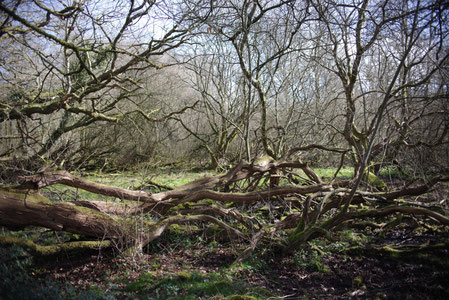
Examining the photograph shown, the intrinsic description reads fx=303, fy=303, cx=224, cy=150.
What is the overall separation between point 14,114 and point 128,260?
5.67 metres

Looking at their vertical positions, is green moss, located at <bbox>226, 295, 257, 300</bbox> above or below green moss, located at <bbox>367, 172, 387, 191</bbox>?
below

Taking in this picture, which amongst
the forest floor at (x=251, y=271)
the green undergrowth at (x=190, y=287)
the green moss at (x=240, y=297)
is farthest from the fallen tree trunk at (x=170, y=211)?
the green moss at (x=240, y=297)

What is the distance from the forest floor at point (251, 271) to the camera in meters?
3.42

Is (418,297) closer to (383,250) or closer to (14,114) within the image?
(383,250)

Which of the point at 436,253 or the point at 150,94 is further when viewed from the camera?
the point at 150,94

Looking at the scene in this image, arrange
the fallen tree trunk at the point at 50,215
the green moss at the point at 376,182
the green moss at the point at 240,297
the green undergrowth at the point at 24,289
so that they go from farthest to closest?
the green moss at the point at 376,182 < the fallen tree trunk at the point at 50,215 < the green moss at the point at 240,297 < the green undergrowth at the point at 24,289

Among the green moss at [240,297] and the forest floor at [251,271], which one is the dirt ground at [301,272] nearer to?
the forest floor at [251,271]

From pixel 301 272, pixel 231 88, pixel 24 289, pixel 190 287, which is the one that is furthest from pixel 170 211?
pixel 231 88

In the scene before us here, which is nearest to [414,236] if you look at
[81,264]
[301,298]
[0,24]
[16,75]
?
[301,298]

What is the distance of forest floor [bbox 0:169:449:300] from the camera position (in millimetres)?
3416

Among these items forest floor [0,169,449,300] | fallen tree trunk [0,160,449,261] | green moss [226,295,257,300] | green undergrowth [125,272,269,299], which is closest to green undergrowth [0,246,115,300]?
forest floor [0,169,449,300]

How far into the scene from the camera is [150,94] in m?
12.4

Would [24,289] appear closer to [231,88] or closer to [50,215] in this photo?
[50,215]

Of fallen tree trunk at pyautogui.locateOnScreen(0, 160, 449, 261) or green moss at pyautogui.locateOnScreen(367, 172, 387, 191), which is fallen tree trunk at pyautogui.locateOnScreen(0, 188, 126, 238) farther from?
green moss at pyautogui.locateOnScreen(367, 172, 387, 191)
